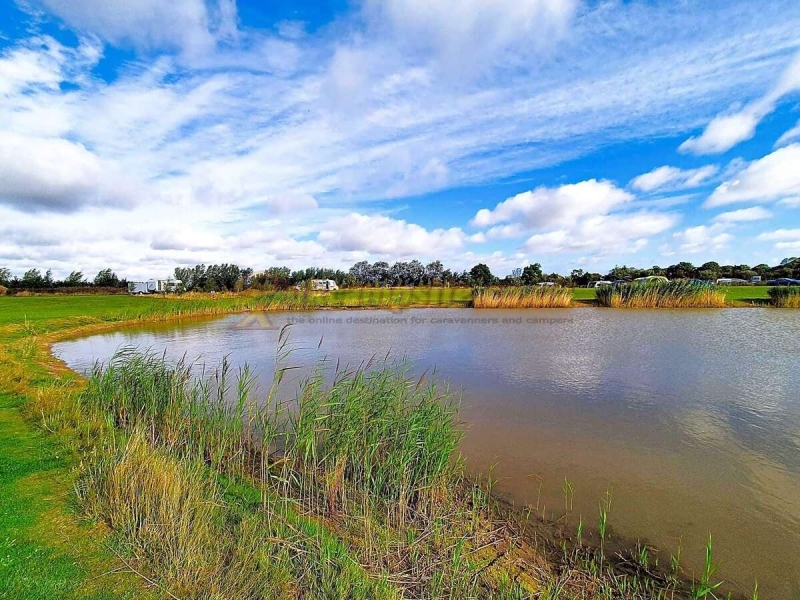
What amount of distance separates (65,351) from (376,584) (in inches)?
745

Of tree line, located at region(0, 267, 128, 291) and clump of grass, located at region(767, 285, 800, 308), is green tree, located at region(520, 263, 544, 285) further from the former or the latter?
tree line, located at region(0, 267, 128, 291)

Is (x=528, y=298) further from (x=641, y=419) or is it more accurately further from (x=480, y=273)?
(x=480, y=273)

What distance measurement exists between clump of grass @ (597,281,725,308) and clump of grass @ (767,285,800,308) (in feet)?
13.3

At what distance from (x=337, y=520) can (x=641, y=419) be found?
642 centimetres

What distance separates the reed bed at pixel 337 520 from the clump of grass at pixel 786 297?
37542 millimetres

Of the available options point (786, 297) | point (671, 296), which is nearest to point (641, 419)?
point (671, 296)

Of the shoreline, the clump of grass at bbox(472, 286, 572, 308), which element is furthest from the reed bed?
the clump of grass at bbox(472, 286, 572, 308)

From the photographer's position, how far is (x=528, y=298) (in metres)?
33.6

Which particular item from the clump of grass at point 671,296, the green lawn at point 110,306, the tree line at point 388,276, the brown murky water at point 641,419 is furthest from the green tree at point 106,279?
the clump of grass at point 671,296

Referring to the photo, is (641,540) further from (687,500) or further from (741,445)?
(741,445)

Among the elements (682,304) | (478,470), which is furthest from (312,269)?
(478,470)

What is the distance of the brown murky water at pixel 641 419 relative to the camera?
179 inches

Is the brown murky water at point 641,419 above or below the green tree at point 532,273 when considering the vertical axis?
below

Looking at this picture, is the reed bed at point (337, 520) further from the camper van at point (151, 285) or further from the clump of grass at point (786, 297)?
the camper van at point (151, 285)
